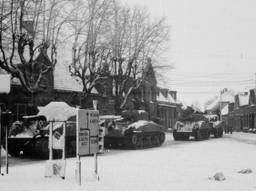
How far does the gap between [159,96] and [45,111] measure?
45567mm

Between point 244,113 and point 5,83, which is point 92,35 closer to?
point 5,83

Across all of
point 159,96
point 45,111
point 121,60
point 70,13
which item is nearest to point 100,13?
point 70,13

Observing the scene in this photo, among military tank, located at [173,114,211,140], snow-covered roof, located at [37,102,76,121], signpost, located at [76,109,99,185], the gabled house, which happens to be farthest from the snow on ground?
the gabled house

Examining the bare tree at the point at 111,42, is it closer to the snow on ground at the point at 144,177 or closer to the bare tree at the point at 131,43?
the bare tree at the point at 131,43

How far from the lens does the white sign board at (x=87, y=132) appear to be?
1203cm

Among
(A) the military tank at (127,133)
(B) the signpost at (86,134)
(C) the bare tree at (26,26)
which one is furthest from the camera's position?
(A) the military tank at (127,133)

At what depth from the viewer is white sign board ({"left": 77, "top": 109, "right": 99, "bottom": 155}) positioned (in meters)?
12.0

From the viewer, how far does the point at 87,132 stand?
12320 mm

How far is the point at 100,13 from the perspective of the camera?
96.8ft

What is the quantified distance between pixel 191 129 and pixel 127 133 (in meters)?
9.74

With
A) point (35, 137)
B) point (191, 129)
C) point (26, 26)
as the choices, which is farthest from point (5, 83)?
point (191, 129)

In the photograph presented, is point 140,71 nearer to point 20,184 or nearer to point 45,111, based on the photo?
point 45,111

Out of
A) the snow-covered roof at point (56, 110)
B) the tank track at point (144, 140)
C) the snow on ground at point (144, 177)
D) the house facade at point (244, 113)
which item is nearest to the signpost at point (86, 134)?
the snow on ground at point (144, 177)

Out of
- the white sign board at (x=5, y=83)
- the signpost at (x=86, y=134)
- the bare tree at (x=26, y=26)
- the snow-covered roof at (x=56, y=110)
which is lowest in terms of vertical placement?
the signpost at (x=86, y=134)
